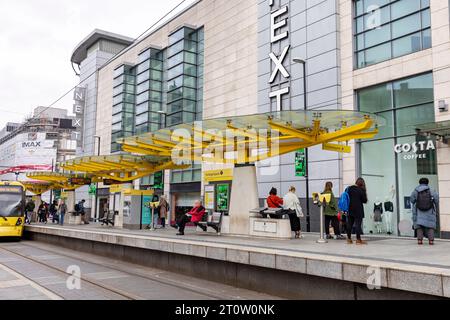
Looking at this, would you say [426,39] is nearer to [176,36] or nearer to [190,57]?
[190,57]

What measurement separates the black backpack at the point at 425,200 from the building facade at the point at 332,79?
248cm

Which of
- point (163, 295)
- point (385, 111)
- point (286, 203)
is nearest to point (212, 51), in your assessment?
point (385, 111)

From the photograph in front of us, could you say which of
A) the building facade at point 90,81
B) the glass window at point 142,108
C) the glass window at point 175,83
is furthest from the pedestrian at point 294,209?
the building facade at point 90,81

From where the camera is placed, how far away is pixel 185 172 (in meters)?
32.2

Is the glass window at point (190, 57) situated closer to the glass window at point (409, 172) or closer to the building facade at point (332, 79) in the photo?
the building facade at point (332, 79)

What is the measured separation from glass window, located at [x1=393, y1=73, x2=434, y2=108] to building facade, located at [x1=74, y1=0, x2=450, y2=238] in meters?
0.04

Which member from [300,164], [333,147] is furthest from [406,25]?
[333,147]

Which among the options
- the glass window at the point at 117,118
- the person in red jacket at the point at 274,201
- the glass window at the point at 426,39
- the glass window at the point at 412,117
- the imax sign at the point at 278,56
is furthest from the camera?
the glass window at the point at 117,118

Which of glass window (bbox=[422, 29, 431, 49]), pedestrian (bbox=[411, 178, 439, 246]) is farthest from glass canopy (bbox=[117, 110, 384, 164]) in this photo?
glass window (bbox=[422, 29, 431, 49])

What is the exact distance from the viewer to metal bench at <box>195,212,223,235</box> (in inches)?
578

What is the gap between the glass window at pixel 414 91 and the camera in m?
17.1

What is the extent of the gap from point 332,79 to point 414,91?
4.25 metres
